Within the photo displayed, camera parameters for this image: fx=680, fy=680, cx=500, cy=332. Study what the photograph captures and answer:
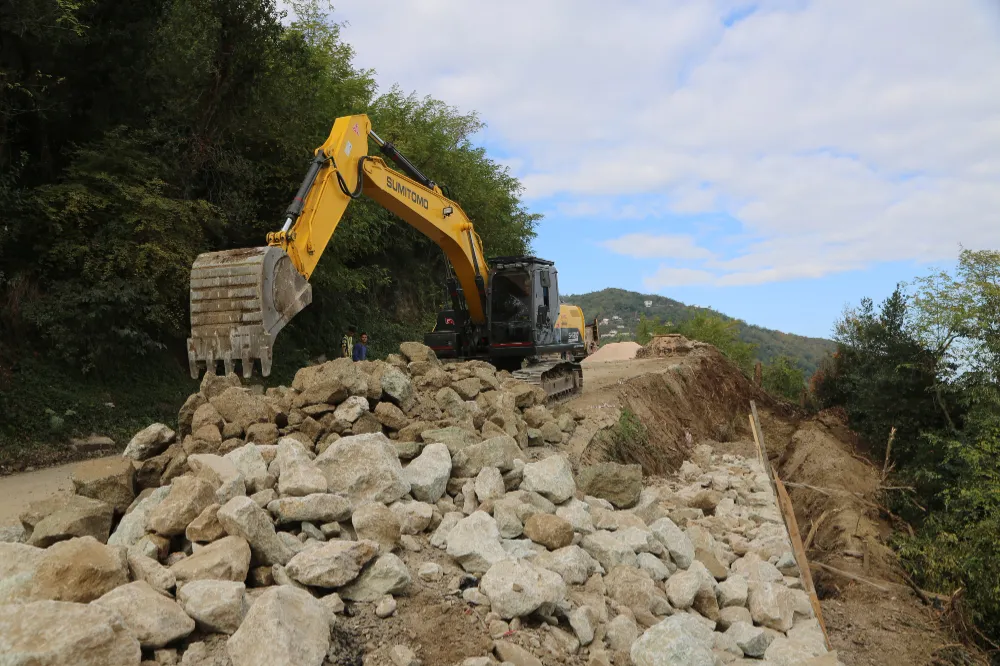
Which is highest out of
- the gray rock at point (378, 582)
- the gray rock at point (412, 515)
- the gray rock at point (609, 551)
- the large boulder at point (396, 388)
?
the large boulder at point (396, 388)

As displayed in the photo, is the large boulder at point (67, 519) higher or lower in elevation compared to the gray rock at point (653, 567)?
higher

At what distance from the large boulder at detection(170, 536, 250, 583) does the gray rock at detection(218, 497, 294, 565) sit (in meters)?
0.09

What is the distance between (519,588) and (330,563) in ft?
4.13

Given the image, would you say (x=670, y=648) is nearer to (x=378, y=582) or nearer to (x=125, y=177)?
(x=378, y=582)

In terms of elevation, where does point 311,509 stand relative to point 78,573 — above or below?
above

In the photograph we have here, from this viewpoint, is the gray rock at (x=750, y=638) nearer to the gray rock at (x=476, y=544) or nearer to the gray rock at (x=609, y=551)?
the gray rock at (x=609, y=551)

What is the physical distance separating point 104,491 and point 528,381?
7.53 meters

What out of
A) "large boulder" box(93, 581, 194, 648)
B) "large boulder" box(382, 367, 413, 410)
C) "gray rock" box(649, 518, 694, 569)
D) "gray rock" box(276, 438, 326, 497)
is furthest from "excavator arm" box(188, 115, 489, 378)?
"gray rock" box(649, 518, 694, 569)

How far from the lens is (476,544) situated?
5.13m

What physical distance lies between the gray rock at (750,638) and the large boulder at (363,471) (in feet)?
9.52

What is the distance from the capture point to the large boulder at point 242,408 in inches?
277

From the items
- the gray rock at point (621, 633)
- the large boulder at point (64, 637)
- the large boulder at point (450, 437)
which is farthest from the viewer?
the large boulder at point (450, 437)

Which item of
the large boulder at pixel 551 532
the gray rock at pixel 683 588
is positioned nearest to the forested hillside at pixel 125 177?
the large boulder at pixel 551 532

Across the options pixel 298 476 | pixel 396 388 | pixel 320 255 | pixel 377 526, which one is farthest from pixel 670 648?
pixel 320 255
